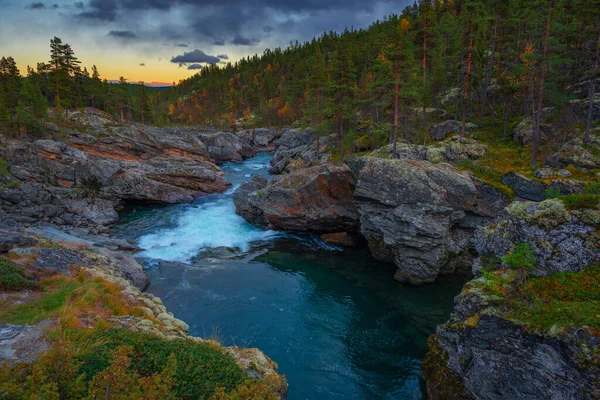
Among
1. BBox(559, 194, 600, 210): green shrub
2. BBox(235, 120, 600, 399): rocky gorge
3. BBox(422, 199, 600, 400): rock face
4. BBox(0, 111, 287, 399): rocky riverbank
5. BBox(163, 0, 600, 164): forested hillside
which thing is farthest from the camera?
BBox(163, 0, 600, 164): forested hillside

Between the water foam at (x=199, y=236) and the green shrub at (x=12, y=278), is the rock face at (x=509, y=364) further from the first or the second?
the water foam at (x=199, y=236)

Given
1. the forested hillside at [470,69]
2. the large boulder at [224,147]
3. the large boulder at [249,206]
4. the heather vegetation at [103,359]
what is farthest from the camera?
the large boulder at [224,147]

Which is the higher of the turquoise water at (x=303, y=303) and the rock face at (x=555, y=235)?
the rock face at (x=555, y=235)

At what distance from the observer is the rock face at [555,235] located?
11391mm

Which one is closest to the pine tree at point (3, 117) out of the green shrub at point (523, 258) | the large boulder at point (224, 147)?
the large boulder at point (224, 147)

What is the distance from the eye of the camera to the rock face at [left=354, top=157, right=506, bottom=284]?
23266 mm

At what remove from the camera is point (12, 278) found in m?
14.0

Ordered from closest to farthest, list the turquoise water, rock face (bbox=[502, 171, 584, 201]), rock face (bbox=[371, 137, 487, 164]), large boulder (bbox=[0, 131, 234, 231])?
the turquoise water, rock face (bbox=[502, 171, 584, 201]), rock face (bbox=[371, 137, 487, 164]), large boulder (bbox=[0, 131, 234, 231])

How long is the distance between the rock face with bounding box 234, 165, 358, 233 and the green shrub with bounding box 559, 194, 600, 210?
18.4 meters

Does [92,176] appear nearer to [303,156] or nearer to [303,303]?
[303,156]

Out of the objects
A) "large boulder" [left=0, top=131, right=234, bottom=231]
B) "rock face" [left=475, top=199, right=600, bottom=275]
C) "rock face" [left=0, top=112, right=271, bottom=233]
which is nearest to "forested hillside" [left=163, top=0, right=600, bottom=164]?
"rock face" [left=475, top=199, right=600, bottom=275]

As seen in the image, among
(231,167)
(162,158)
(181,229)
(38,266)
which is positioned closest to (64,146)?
(162,158)

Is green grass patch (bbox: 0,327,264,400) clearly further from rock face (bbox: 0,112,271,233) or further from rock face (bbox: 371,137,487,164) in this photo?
rock face (bbox: 371,137,487,164)

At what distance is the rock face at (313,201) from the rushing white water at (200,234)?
3045 mm
